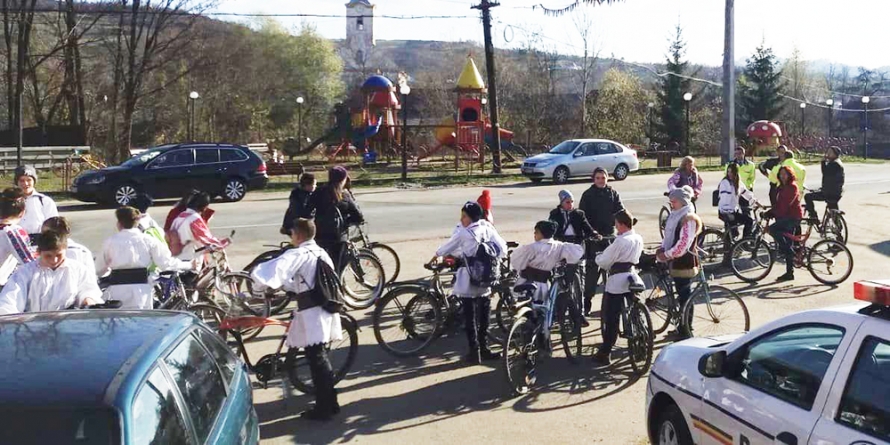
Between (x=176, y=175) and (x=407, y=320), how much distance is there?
1533cm

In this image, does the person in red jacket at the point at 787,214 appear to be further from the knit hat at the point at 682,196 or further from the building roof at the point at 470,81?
the building roof at the point at 470,81

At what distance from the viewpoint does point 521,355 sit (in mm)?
6938

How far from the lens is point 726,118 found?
68.6 feet

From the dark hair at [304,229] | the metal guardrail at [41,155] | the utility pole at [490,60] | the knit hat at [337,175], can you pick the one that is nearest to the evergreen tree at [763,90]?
the utility pole at [490,60]

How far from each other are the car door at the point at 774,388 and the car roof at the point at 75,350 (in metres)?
A: 2.88

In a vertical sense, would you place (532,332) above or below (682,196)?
below

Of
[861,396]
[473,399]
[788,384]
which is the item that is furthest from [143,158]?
[861,396]

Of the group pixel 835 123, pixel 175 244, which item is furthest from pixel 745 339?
pixel 835 123

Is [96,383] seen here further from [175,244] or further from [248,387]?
[175,244]

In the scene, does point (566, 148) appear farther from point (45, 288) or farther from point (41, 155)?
point (45, 288)

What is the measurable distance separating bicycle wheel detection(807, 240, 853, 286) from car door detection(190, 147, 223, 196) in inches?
616

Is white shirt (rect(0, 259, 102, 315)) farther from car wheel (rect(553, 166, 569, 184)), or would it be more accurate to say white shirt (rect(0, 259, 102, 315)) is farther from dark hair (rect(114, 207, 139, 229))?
car wheel (rect(553, 166, 569, 184))

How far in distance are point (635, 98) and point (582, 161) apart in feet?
98.2

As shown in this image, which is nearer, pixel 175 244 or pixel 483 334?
pixel 483 334
